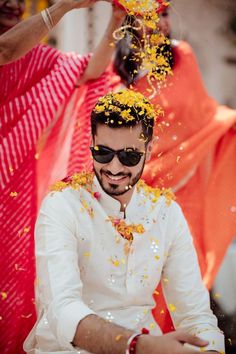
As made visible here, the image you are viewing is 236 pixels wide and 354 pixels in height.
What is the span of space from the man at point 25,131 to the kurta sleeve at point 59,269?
244mm

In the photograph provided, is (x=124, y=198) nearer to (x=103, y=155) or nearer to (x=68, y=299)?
(x=103, y=155)

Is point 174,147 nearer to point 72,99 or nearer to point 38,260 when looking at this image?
point 72,99

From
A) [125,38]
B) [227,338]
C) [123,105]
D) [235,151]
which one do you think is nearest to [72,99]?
[125,38]

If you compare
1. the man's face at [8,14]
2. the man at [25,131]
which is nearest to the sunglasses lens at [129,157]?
the man at [25,131]

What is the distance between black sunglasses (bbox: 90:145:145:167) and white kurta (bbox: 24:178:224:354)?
2.9 inches

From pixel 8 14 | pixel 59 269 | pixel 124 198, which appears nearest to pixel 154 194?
pixel 124 198

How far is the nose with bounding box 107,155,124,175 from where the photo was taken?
1344mm

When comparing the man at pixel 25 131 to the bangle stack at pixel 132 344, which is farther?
the man at pixel 25 131

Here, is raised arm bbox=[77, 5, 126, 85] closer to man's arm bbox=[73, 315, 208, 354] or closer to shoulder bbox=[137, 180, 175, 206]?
shoulder bbox=[137, 180, 175, 206]

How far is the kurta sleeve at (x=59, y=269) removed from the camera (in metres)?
1.24

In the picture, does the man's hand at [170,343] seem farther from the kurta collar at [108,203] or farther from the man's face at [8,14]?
the man's face at [8,14]

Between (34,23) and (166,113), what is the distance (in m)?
0.37

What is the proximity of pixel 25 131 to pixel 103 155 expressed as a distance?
0.36 meters

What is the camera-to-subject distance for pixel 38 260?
1.33 m
